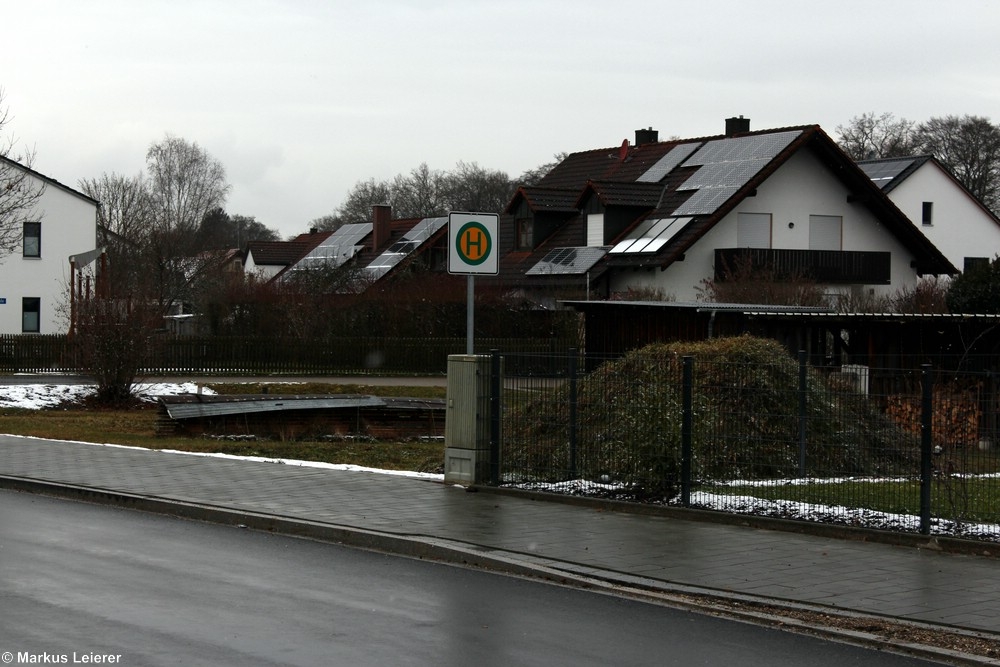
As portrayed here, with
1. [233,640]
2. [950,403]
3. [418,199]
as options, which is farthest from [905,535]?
[418,199]

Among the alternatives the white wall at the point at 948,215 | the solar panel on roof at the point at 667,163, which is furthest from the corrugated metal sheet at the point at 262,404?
the white wall at the point at 948,215

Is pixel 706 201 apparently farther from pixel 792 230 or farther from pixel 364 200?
pixel 364 200

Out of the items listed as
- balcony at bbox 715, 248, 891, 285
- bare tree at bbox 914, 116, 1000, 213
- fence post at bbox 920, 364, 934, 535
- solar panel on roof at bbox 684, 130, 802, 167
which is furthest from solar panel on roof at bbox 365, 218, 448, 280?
fence post at bbox 920, 364, 934, 535

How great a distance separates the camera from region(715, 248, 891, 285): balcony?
4581cm

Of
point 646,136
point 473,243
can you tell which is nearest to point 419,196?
point 646,136

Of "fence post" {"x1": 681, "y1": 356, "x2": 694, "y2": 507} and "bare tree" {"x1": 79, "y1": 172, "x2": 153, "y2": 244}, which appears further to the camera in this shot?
"bare tree" {"x1": 79, "y1": 172, "x2": 153, "y2": 244}

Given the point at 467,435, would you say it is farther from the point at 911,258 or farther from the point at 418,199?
the point at 418,199

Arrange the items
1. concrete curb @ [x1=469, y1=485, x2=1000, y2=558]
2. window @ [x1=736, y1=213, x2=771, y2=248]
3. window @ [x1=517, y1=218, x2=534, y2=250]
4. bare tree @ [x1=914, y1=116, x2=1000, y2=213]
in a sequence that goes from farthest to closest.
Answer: bare tree @ [x1=914, y1=116, x2=1000, y2=213]
window @ [x1=517, y1=218, x2=534, y2=250]
window @ [x1=736, y1=213, x2=771, y2=248]
concrete curb @ [x1=469, y1=485, x2=1000, y2=558]

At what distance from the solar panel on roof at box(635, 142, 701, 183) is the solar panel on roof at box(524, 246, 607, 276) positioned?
410 cm

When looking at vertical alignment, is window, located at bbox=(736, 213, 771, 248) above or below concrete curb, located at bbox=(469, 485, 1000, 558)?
above

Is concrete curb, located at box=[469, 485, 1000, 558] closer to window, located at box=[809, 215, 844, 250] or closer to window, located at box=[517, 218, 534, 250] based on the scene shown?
window, located at box=[809, 215, 844, 250]

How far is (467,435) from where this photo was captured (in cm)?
1472

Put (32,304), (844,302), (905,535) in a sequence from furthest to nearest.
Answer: (32,304), (844,302), (905,535)

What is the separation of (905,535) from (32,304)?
54365 millimetres
